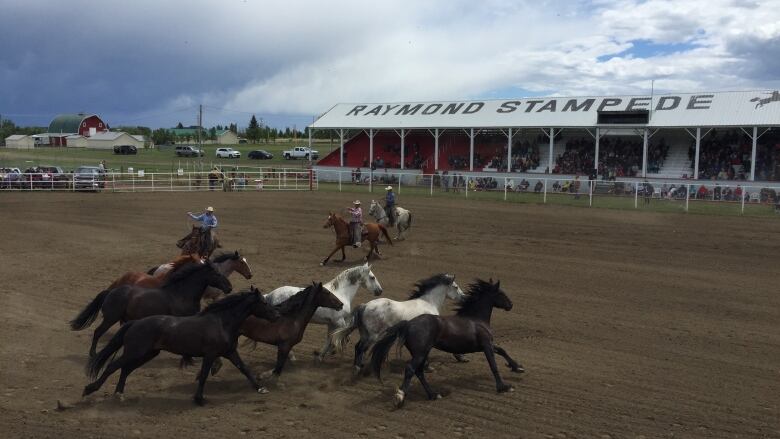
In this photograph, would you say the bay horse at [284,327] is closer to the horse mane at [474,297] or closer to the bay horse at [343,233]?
the horse mane at [474,297]

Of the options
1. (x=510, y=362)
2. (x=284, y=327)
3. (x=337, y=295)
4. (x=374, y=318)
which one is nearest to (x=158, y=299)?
(x=284, y=327)

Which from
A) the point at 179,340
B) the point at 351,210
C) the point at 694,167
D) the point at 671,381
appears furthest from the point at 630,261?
the point at 694,167

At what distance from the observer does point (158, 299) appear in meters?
8.15

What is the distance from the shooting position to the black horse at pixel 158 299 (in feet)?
26.7

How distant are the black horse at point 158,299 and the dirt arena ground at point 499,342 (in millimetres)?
628

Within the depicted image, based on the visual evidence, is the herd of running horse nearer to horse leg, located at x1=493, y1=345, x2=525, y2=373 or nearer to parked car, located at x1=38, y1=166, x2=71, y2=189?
horse leg, located at x1=493, y1=345, x2=525, y2=373

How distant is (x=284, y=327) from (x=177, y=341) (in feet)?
3.94

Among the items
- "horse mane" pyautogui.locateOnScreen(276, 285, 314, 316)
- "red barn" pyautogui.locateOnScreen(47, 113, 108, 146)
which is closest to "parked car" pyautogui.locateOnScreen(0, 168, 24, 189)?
"horse mane" pyautogui.locateOnScreen(276, 285, 314, 316)

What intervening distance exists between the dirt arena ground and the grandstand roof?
15042mm

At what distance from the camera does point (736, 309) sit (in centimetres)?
1125

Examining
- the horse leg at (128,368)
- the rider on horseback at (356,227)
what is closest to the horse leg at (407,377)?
the horse leg at (128,368)

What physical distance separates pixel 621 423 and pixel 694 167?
30.7 m

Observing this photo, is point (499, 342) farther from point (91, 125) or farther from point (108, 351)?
point (91, 125)

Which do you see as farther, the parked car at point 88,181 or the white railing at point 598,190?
the parked car at point 88,181
